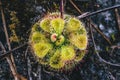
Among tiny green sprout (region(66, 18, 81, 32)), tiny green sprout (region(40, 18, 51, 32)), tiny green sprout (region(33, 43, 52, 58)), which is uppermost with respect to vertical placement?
tiny green sprout (region(40, 18, 51, 32))

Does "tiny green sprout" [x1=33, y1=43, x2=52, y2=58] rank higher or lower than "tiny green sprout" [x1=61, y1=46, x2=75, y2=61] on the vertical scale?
higher

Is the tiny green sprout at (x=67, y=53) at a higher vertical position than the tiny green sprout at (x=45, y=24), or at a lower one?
lower

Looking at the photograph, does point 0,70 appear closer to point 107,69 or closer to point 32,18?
point 32,18

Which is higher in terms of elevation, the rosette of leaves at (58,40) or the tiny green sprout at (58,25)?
the tiny green sprout at (58,25)

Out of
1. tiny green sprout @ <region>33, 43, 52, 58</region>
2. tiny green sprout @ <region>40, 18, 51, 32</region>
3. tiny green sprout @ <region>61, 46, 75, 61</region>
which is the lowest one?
tiny green sprout @ <region>61, 46, 75, 61</region>

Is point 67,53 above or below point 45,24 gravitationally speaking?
below

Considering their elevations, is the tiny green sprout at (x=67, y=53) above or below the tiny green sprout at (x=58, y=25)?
below

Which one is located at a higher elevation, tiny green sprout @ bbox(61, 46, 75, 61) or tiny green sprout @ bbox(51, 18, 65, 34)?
tiny green sprout @ bbox(51, 18, 65, 34)

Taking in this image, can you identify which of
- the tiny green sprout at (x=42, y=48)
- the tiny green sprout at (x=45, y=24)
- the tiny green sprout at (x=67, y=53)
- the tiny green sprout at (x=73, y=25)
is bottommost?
the tiny green sprout at (x=67, y=53)
